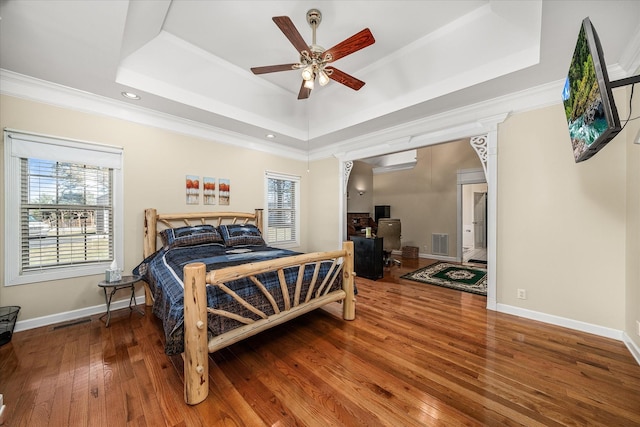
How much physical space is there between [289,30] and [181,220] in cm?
288

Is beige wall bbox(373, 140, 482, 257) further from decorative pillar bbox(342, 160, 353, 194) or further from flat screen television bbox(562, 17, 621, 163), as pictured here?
flat screen television bbox(562, 17, 621, 163)

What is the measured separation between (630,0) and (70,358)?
502 cm

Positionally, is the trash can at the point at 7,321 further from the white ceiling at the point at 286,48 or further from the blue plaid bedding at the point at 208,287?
the white ceiling at the point at 286,48

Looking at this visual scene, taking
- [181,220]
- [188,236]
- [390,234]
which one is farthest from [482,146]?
[181,220]

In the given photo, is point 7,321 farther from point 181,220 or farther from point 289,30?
point 289,30

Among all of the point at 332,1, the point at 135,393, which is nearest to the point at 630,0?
the point at 332,1

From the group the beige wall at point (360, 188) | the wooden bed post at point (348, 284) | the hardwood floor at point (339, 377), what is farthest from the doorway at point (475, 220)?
the wooden bed post at point (348, 284)

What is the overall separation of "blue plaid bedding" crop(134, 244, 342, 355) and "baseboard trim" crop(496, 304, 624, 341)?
6.78 ft

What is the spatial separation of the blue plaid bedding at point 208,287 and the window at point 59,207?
595 mm

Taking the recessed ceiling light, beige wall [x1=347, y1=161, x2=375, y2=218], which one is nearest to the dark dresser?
beige wall [x1=347, y1=161, x2=375, y2=218]

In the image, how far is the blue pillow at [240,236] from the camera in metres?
3.54

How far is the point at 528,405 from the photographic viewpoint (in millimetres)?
1495

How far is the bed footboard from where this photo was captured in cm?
151

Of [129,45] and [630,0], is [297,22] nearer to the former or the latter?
[129,45]
